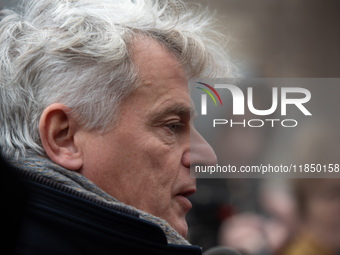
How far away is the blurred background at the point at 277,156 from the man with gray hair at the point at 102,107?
70 cm

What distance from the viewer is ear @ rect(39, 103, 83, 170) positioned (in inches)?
71.7

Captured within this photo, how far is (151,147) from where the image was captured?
1.92 meters

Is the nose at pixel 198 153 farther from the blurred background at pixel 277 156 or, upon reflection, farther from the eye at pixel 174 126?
the blurred background at pixel 277 156

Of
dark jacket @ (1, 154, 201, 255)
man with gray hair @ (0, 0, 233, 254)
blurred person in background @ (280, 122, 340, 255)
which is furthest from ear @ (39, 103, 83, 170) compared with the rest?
blurred person in background @ (280, 122, 340, 255)

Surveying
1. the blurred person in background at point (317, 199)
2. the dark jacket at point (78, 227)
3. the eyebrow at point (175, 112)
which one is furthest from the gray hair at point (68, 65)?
the blurred person in background at point (317, 199)

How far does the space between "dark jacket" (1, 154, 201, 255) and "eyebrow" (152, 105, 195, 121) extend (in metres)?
0.46

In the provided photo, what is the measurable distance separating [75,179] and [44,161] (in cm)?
12

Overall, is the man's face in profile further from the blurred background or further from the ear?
the blurred background

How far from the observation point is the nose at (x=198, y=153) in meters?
2.03

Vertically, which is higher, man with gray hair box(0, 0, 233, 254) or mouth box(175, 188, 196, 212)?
man with gray hair box(0, 0, 233, 254)

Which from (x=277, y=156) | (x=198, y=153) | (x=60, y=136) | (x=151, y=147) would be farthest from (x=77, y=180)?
(x=277, y=156)

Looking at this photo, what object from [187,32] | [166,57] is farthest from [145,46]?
[187,32]

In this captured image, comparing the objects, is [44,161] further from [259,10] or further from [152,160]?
[259,10]

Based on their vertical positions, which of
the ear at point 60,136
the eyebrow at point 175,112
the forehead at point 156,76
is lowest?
the ear at point 60,136
